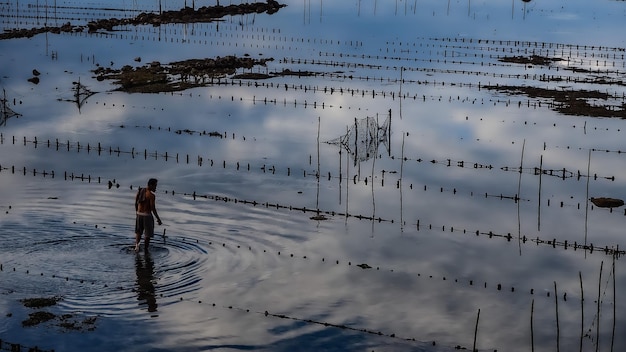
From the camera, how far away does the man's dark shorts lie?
1736cm

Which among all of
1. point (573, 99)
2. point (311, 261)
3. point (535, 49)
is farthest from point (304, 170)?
point (535, 49)

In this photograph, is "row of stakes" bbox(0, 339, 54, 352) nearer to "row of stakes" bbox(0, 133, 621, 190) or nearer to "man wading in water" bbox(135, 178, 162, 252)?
"man wading in water" bbox(135, 178, 162, 252)

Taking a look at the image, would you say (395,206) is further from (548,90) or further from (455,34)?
(455,34)

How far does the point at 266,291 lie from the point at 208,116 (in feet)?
62.2

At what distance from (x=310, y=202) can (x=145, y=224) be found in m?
6.39

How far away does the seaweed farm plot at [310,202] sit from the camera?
1516 centimetres

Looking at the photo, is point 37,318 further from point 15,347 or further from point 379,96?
point 379,96

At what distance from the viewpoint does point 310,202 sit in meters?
23.0

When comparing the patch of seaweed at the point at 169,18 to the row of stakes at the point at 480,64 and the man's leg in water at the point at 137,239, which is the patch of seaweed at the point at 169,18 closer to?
the row of stakes at the point at 480,64

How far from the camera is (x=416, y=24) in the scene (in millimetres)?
74312

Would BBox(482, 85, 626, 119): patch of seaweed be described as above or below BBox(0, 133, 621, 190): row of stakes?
above

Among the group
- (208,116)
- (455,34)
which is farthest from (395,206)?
(455,34)

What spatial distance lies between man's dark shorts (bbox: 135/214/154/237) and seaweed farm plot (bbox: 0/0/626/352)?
508mm

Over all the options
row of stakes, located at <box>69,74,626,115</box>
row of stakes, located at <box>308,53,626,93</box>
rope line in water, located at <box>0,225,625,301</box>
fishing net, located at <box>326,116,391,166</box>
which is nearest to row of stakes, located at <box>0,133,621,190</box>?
fishing net, located at <box>326,116,391,166</box>
